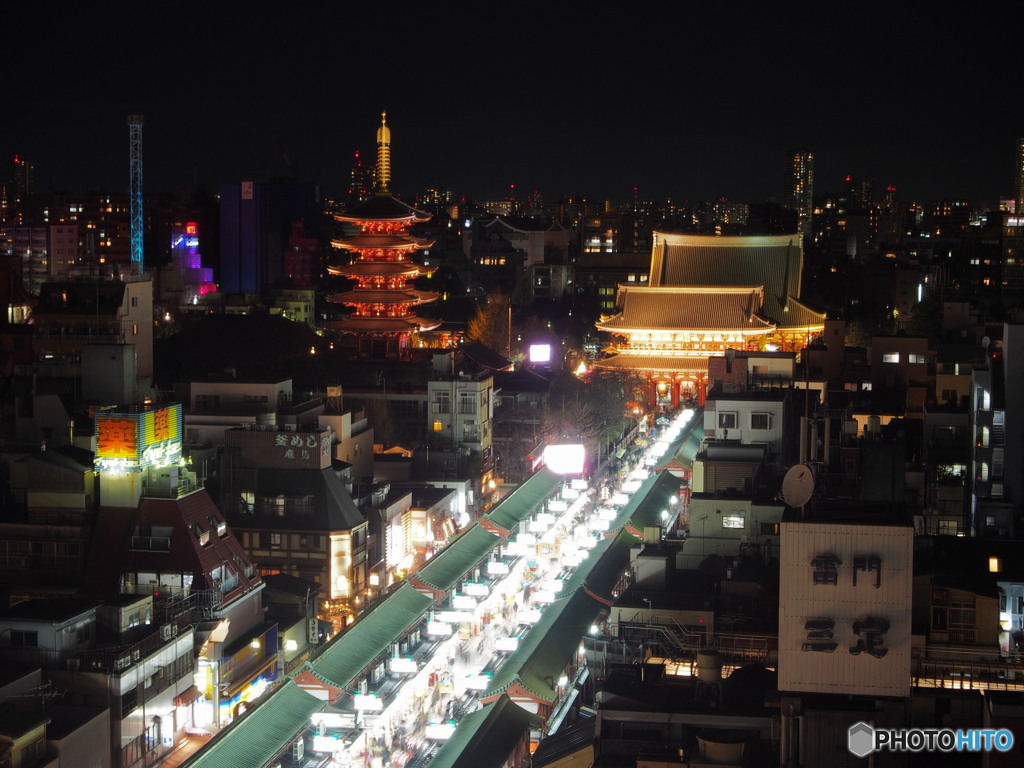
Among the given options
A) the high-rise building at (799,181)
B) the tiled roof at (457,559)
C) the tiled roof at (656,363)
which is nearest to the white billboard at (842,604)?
the tiled roof at (457,559)

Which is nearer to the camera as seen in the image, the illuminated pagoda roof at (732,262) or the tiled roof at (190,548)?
the tiled roof at (190,548)

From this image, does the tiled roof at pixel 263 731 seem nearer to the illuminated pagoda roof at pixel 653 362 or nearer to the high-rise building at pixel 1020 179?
the illuminated pagoda roof at pixel 653 362

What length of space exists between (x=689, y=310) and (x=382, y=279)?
31.7 feet

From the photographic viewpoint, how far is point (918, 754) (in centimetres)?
936

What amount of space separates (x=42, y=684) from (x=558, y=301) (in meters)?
46.6

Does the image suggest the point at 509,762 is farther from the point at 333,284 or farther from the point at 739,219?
the point at 739,219

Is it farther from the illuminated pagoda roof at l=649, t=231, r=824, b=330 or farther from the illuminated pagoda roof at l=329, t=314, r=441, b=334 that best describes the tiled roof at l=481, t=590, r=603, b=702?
the illuminated pagoda roof at l=649, t=231, r=824, b=330

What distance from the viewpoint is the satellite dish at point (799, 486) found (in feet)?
34.4

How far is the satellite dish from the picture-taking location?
1048 centimetres

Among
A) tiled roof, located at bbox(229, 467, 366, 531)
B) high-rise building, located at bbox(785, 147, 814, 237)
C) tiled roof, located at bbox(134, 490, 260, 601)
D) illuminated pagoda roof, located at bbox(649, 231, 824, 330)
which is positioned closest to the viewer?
tiled roof, located at bbox(134, 490, 260, 601)

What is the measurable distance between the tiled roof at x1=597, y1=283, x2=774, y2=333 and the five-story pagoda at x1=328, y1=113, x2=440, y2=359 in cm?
669

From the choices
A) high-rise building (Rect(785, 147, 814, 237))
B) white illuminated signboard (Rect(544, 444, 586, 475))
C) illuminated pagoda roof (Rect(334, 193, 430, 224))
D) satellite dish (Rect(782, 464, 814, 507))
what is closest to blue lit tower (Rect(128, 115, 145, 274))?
illuminated pagoda roof (Rect(334, 193, 430, 224))

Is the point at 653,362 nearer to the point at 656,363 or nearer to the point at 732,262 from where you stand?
the point at 656,363

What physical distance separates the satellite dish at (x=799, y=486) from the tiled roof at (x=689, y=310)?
2952 centimetres
